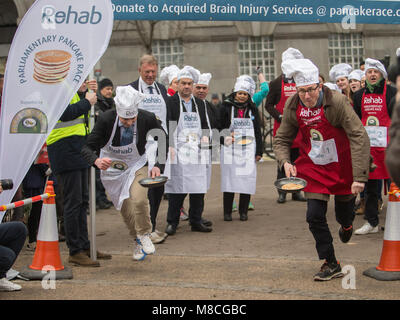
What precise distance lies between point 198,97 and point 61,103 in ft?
11.4

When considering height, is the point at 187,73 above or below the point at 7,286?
above

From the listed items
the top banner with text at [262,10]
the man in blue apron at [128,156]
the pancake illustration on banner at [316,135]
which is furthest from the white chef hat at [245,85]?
the pancake illustration on banner at [316,135]

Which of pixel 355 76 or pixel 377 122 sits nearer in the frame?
pixel 377 122

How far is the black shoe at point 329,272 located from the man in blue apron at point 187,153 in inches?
113

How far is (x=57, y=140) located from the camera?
7172 millimetres

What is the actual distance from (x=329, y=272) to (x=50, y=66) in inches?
129

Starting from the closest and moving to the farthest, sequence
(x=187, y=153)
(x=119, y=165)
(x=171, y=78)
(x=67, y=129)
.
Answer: (x=119, y=165), (x=67, y=129), (x=187, y=153), (x=171, y=78)

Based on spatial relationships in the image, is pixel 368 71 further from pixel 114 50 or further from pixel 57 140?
pixel 114 50

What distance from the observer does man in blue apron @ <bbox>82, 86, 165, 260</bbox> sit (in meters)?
6.88

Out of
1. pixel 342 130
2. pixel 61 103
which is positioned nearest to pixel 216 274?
pixel 342 130

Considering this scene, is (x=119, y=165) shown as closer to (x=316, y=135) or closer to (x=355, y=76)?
(x=316, y=135)

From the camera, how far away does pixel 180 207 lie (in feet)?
29.8

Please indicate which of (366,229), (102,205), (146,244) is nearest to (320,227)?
(146,244)

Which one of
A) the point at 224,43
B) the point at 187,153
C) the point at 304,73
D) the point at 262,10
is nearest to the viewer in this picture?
the point at 304,73
